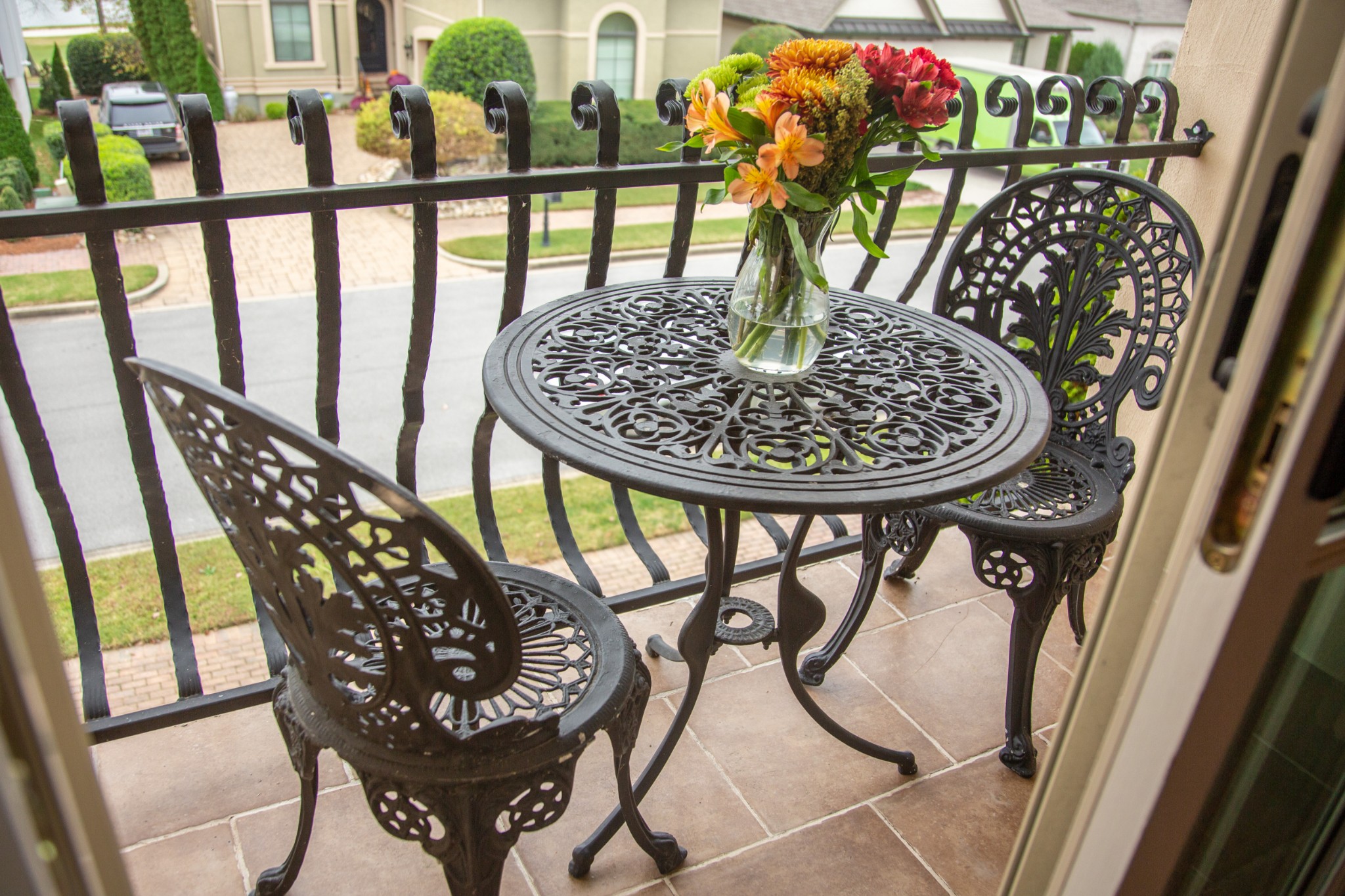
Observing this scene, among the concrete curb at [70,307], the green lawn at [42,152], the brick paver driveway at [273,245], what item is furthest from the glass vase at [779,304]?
the green lawn at [42,152]

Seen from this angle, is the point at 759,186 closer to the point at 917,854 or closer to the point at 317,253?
the point at 317,253

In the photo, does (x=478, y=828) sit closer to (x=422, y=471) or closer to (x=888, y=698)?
(x=888, y=698)

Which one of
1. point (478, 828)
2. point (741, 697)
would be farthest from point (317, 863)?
point (741, 697)

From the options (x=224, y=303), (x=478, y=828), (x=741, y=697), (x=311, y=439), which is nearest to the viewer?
(x=311, y=439)

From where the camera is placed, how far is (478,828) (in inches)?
50.1

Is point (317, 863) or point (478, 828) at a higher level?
point (478, 828)

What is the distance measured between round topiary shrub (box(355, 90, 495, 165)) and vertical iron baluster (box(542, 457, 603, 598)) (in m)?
12.9

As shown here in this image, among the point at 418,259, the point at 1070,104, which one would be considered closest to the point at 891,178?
the point at 418,259

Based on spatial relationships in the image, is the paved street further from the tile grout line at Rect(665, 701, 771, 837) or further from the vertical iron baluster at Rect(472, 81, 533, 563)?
the tile grout line at Rect(665, 701, 771, 837)

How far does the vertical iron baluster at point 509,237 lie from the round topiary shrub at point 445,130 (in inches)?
510

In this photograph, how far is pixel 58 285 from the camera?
10797 millimetres

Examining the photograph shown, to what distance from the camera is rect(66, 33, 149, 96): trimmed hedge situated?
19.8 m

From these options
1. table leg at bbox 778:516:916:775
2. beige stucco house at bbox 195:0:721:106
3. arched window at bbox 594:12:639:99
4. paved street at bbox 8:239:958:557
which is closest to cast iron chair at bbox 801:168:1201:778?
table leg at bbox 778:516:916:775

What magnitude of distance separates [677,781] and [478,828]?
703 millimetres
